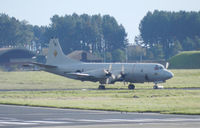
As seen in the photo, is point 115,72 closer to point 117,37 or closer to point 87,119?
point 87,119

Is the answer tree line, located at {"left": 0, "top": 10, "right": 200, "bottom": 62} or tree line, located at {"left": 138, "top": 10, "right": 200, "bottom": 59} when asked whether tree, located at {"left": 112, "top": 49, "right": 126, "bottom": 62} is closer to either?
tree line, located at {"left": 0, "top": 10, "right": 200, "bottom": 62}

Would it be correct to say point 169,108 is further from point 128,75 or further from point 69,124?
point 128,75

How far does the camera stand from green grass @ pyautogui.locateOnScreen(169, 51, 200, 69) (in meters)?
127

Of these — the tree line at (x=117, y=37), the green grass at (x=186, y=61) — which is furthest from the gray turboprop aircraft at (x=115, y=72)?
the tree line at (x=117, y=37)

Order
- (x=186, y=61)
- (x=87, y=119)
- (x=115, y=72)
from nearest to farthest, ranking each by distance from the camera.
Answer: (x=87, y=119) → (x=115, y=72) → (x=186, y=61)

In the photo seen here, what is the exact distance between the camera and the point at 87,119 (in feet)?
99.0

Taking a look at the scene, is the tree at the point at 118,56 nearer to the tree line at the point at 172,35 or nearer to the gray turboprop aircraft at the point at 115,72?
the tree line at the point at 172,35

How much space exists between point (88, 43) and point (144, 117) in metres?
161

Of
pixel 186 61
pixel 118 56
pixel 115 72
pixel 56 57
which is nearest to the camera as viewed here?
pixel 115 72

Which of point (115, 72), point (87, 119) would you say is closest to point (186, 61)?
point (115, 72)

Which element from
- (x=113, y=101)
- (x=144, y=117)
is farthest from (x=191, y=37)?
(x=144, y=117)

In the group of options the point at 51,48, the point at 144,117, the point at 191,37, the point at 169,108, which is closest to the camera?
the point at 144,117

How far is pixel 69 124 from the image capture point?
2753 cm

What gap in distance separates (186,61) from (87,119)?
10191 cm
